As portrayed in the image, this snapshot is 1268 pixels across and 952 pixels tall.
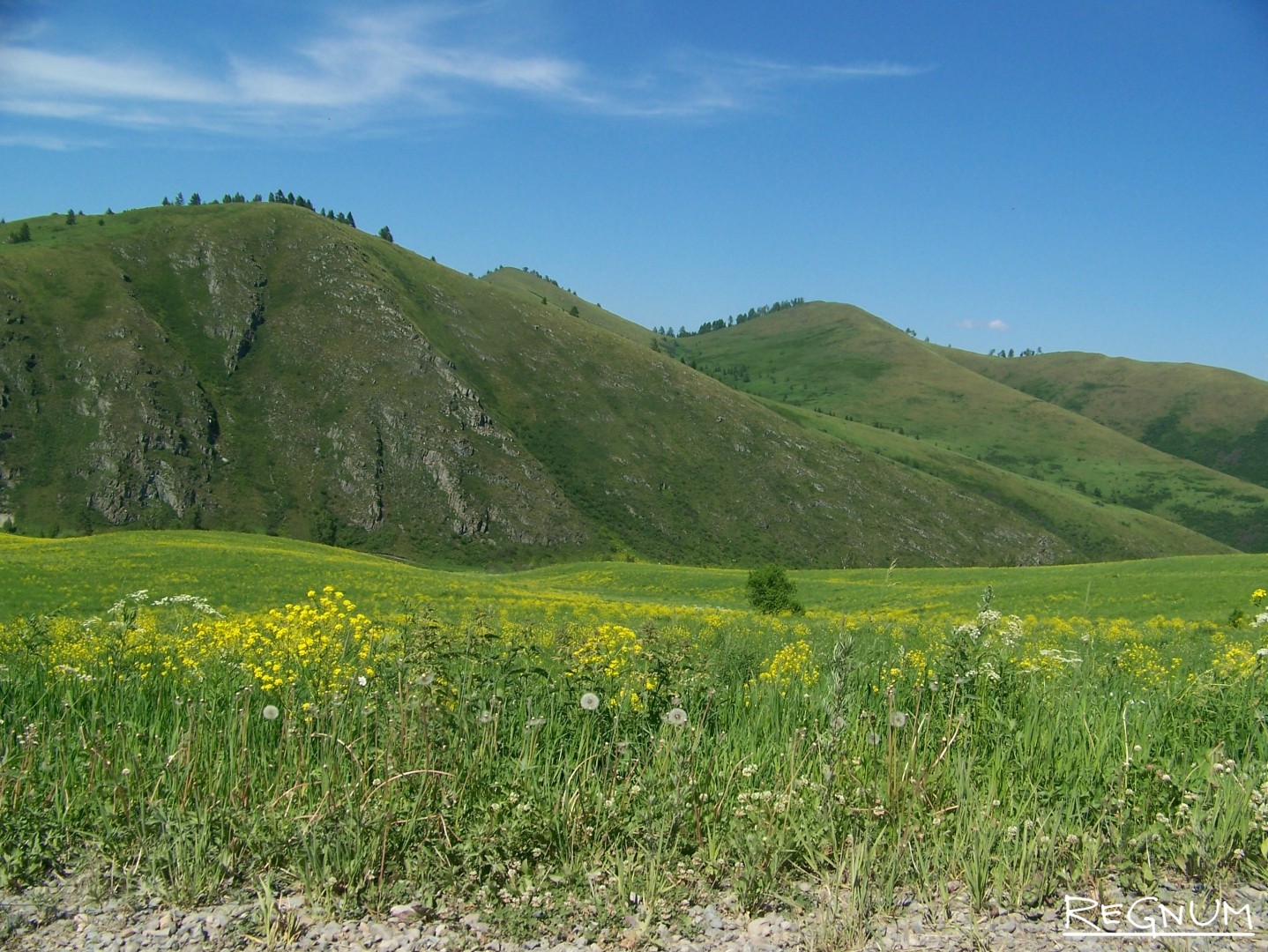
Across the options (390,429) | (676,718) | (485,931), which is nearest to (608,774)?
(676,718)

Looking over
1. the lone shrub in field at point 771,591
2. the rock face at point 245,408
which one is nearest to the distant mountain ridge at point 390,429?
the rock face at point 245,408

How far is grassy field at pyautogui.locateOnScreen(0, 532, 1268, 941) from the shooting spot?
4195 millimetres

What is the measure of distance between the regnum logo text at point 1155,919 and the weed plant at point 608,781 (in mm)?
150

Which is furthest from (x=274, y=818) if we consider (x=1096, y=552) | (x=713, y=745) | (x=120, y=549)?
(x=1096, y=552)

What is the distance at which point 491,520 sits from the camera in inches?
5271

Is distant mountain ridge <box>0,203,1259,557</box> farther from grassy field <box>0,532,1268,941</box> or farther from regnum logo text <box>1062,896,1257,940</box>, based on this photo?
regnum logo text <box>1062,896,1257,940</box>

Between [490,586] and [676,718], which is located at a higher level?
[676,718]

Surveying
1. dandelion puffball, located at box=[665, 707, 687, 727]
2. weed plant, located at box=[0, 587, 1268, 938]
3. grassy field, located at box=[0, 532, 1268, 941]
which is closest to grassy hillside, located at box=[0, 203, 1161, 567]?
grassy field, located at box=[0, 532, 1268, 941]

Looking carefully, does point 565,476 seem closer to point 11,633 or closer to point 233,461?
point 233,461

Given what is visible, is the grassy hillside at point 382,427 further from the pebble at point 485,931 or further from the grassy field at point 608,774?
the pebble at point 485,931

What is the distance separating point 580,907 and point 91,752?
2874 mm

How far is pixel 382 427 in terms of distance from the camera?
13862 centimetres

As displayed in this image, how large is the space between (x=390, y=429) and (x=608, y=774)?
139 m

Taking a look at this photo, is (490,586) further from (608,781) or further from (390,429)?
(390,429)
